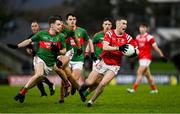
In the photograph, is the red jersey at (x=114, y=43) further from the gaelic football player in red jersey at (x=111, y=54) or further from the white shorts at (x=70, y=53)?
the white shorts at (x=70, y=53)

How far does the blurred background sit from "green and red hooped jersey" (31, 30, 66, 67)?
107ft

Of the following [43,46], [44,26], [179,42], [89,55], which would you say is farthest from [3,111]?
[179,42]

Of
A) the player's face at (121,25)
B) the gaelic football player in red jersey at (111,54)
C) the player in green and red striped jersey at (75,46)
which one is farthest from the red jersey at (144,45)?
the player's face at (121,25)

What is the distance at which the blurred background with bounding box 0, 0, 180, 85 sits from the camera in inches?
2181

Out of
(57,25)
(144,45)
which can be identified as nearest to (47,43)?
(57,25)

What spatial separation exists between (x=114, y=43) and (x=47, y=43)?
199 cm

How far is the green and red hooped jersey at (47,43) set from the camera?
20594 millimetres

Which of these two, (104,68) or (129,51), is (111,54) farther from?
(129,51)

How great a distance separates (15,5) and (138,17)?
11.9 meters

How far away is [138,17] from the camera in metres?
71.4

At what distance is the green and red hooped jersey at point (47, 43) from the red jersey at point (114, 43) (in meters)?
1.44

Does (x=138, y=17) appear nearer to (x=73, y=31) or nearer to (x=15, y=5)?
(x=15, y=5)

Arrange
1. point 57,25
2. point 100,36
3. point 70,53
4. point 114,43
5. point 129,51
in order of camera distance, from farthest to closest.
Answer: point 100,36, point 70,53, point 57,25, point 114,43, point 129,51

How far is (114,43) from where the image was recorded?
19.9 m
